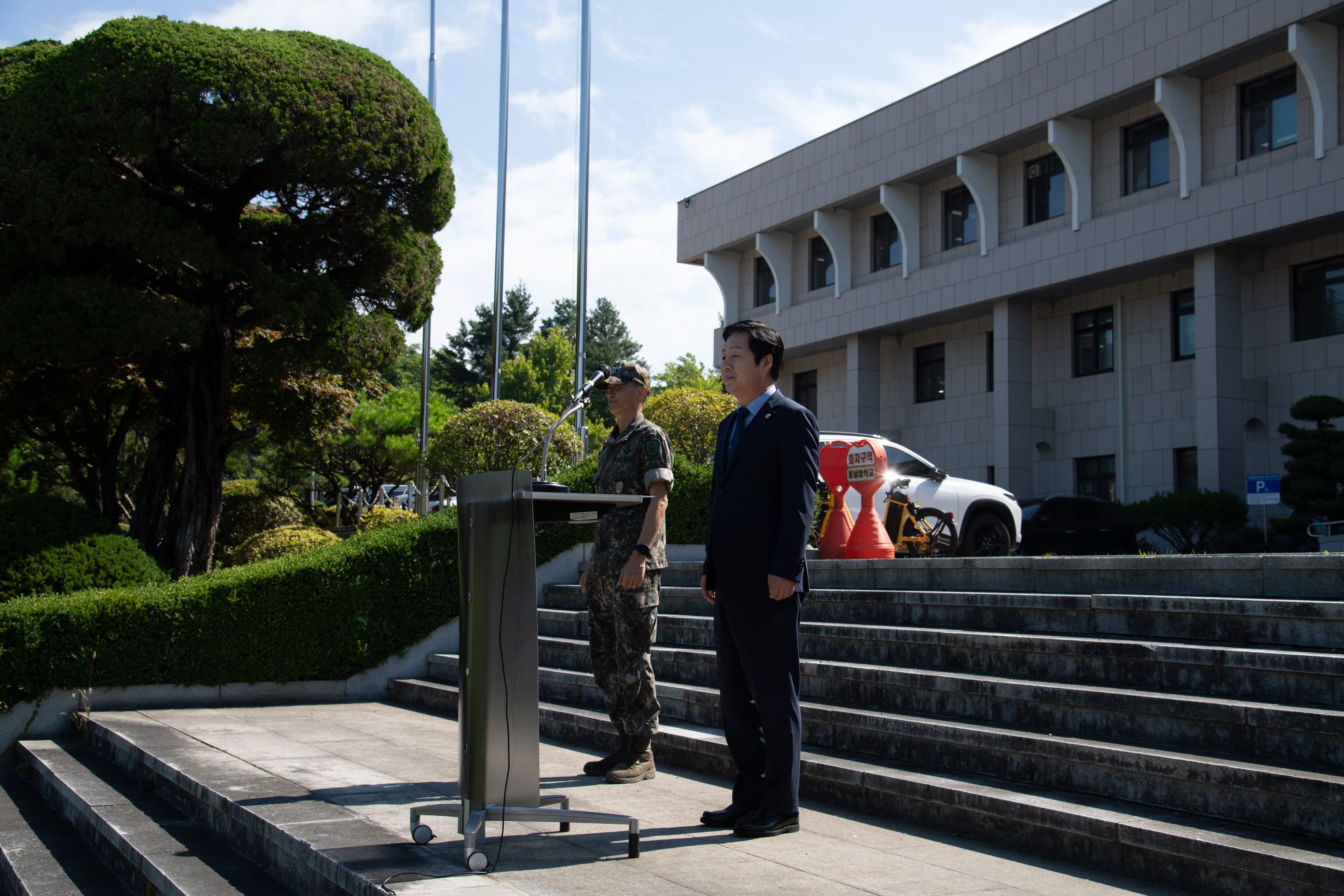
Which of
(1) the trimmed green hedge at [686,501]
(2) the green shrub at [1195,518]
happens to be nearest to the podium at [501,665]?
(1) the trimmed green hedge at [686,501]

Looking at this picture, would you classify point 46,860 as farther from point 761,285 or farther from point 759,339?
point 761,285

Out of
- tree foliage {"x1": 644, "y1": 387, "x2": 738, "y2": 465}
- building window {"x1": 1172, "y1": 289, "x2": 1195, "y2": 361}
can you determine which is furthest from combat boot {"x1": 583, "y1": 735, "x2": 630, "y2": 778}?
building window {"x1": 1172, "y1": 289, "x2": 1195, "y2": 361}

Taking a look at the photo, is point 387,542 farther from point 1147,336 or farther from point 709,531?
point 1147,336

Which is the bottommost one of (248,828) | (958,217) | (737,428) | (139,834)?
(139,834)

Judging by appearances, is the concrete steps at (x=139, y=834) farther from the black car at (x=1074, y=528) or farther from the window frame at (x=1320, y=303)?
the window frame at (x=1320, y=303)

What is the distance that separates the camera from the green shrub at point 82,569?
903cm

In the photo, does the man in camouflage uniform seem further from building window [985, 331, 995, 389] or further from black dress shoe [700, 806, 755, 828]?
building window [985, 331, 995, 389]

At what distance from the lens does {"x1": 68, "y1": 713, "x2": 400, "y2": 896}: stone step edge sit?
3814 millimetres

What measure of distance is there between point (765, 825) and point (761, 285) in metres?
30.8

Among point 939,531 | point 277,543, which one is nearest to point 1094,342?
point 939,531

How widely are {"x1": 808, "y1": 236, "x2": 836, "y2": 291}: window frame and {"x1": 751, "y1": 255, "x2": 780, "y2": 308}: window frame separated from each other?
1.90 meters

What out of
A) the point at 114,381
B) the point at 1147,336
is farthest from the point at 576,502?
the point at 1147,336

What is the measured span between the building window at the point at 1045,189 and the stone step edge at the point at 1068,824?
23.0m

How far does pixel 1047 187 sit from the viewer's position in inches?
1020
